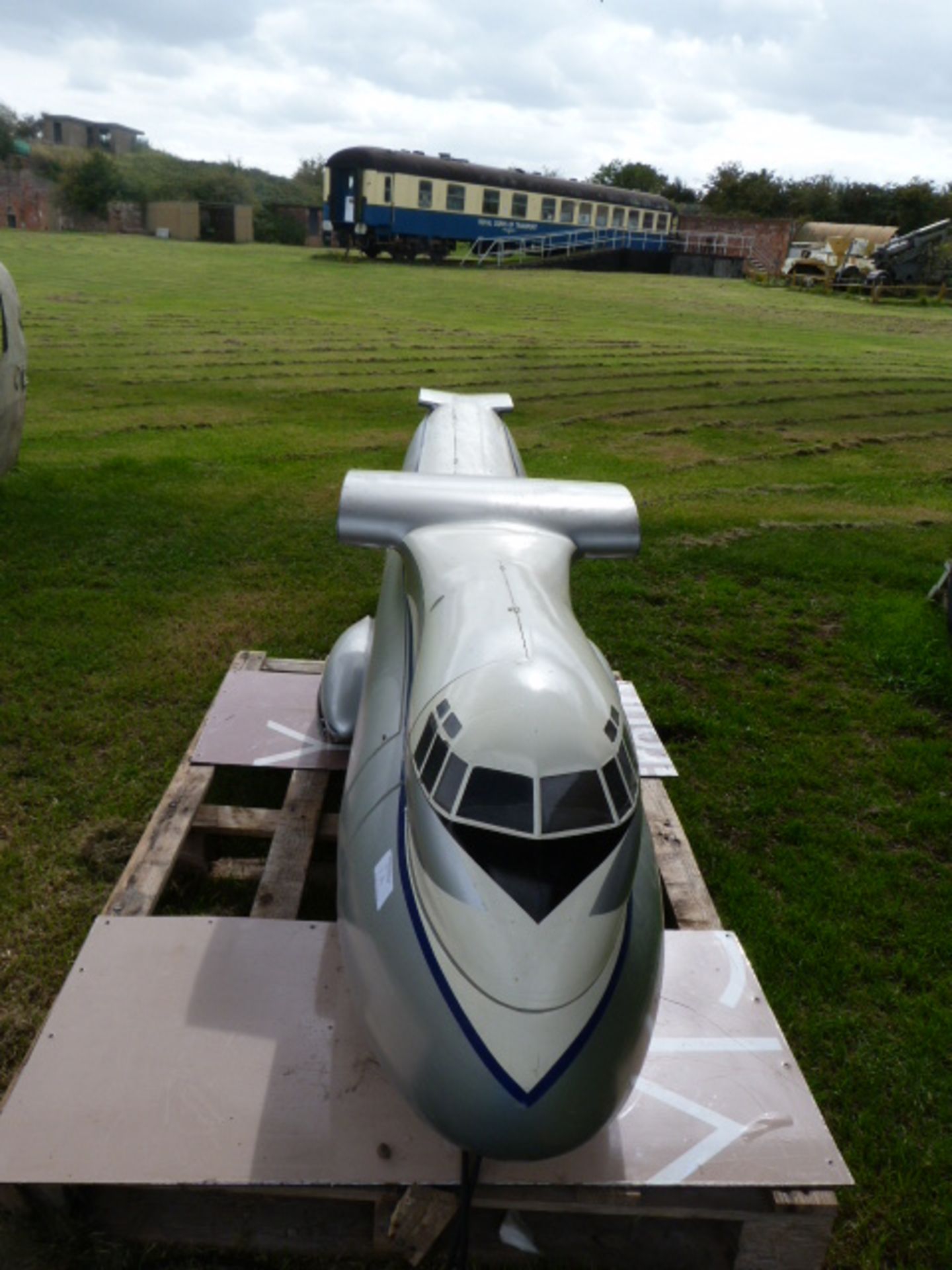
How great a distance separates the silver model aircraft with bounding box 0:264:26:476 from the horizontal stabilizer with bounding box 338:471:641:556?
5667mm

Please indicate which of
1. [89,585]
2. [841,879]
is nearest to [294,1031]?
[841,879]

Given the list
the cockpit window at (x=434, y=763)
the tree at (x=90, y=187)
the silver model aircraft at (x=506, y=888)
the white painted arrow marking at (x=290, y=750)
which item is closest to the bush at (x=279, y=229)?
the tree at (x=90, y=187)

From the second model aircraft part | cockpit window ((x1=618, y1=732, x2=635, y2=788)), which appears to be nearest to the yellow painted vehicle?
the second model aircraft part

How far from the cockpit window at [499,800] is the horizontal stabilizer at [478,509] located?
1.45 metres

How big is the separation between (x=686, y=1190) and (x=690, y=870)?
156 cm

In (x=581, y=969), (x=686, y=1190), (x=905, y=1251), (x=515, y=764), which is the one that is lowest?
(x=905, y=1251)

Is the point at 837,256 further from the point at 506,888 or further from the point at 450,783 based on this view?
the point at 506,888

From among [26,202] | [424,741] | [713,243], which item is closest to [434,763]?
[424,741]

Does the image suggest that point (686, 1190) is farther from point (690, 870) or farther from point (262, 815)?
point (262, 815)

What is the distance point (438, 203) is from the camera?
33562 mm

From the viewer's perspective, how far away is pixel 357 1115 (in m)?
2.90

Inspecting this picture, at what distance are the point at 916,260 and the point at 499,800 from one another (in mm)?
42180

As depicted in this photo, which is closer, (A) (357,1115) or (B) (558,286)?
(A) (357,1115)

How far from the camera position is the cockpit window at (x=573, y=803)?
7.59ft
